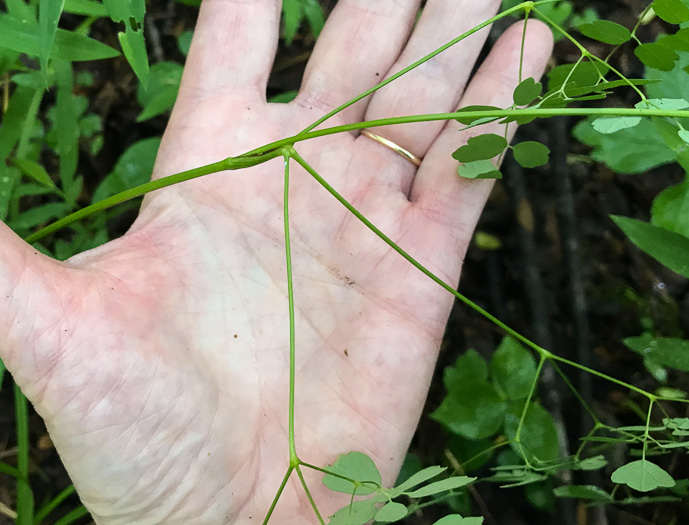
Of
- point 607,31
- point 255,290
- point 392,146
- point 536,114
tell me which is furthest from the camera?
point 392,146

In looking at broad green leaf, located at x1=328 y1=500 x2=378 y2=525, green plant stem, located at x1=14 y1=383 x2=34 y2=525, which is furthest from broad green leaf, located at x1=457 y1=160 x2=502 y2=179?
green plant stem, located at x1=14 y1=383 x2=34 y2=525

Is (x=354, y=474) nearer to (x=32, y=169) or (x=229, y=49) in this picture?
(x=229, y=49)

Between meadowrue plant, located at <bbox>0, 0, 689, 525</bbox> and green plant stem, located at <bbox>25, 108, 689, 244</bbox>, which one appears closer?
green plant stem, located at <bbox>25, 108, 689, 244</bbox>

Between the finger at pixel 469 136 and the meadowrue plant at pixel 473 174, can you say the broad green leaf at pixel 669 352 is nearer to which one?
the meadowrue plant at pixel 473 174

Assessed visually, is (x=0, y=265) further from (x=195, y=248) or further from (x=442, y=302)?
(x=442, y=302)

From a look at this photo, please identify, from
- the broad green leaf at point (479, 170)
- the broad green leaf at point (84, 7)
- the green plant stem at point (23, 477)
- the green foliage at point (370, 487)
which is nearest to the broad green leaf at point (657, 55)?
the broad green leaf at point (479, 170)

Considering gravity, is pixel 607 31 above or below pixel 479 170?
above

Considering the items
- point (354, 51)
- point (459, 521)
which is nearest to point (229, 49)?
point (354, 51)

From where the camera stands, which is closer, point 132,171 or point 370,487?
point 370,487

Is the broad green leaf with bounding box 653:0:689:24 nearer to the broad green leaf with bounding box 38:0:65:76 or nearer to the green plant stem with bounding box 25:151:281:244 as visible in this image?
the green plant stem with bounding box 25:151:281:244
